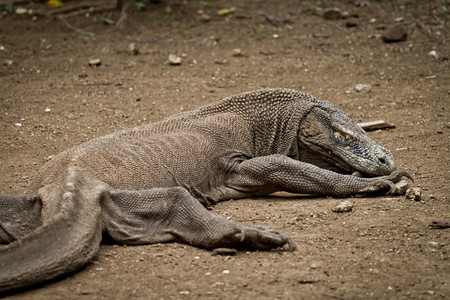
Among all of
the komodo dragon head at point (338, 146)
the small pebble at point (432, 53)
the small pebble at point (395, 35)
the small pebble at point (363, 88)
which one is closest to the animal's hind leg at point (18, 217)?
the komodo dragon head at point (338, 146)

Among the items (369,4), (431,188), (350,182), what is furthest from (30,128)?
(369,4)

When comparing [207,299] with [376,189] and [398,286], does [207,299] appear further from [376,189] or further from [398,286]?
[376,189]

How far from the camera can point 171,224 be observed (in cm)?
457

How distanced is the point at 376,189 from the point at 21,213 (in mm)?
2672

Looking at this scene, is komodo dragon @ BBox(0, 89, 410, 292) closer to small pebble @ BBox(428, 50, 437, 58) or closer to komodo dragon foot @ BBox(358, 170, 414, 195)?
komodo dragon foot @ BBox(358, 170, 414, 195)

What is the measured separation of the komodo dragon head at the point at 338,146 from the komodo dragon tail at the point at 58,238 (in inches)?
80.6

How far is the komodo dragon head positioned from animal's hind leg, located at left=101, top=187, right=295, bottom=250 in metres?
1.50

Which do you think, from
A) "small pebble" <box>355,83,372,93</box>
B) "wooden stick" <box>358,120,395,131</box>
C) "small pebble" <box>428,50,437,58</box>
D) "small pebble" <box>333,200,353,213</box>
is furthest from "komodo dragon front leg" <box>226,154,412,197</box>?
"small pebble" <box>428,50,437,58</box>

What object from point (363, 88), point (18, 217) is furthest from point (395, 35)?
point (18, 217)

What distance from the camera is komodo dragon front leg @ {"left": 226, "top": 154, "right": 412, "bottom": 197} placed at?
5.33m

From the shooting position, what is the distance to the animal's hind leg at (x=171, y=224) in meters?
4.33

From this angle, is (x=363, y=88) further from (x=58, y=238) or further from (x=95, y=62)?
(x=58, y=238)

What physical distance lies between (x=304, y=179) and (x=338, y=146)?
50 centimetres

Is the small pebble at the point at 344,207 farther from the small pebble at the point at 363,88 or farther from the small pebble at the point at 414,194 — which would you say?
the small pebble at the point at 363,88
